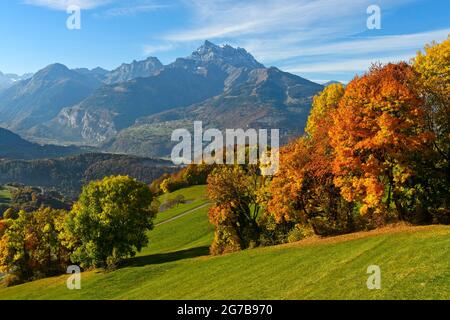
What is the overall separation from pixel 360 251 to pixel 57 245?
173 feet

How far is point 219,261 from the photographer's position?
47.7 m

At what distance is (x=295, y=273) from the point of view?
108 ft

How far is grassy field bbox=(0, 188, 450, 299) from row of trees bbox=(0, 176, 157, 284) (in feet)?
10.9

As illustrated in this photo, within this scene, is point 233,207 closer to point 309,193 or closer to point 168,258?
point 309,193

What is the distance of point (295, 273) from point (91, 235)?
119 ft

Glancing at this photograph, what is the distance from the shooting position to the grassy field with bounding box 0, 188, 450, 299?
2467cm

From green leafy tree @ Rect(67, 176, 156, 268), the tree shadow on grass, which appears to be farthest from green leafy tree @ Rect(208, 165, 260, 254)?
green leafy tree @ Rect(67, 176, 156, 268)

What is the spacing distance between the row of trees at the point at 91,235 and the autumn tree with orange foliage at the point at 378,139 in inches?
1275

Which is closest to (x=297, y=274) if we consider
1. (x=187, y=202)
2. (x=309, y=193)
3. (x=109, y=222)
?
(x=309, y=193)

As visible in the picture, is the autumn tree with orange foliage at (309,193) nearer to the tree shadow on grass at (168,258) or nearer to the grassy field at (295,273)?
the grassy field at (295,273)

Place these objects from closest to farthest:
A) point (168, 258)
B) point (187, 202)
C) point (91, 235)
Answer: point (91, 235) < point (168, 258) < point (187, 202)

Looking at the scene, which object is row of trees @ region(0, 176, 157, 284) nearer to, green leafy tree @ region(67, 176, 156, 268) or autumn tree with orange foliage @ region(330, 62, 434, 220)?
green leafy tree @ region(67, 176, 156, 268)

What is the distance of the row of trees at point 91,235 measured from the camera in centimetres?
5866
